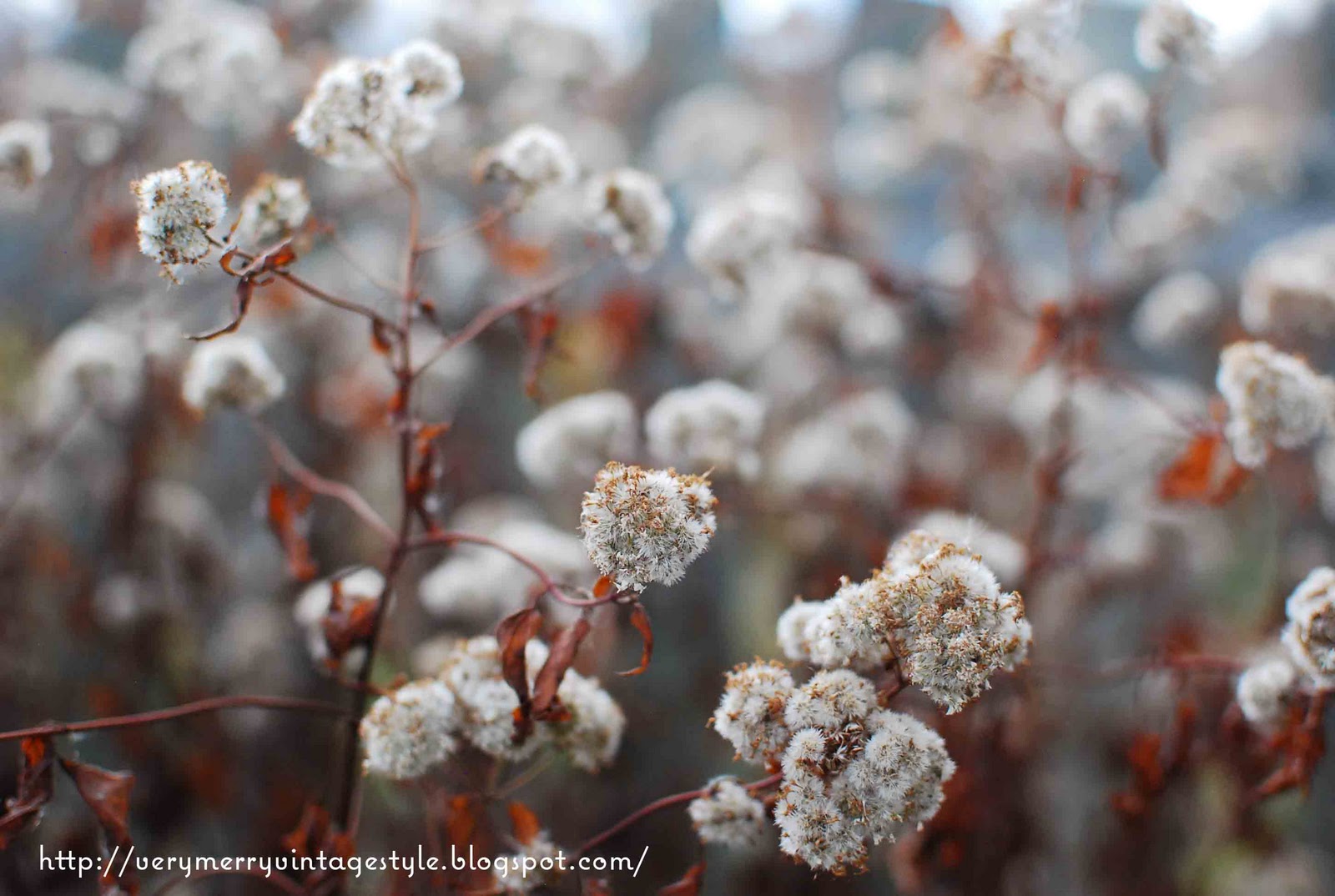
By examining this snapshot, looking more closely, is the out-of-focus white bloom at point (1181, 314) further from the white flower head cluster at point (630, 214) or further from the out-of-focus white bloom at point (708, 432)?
the white flower head cluster at point (630, 214)

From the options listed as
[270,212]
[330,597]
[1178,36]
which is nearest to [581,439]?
[330,597]

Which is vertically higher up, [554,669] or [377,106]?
[377,106]

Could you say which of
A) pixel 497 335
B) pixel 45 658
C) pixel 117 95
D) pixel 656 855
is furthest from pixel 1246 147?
pixel 45 658

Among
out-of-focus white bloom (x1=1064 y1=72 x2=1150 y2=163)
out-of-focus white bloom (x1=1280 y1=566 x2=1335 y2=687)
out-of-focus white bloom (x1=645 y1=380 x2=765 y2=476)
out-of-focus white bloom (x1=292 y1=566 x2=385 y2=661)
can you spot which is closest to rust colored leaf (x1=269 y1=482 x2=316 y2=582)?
out-of-focus white bloom (x1=292 y1=566 x2=385 y2=661)

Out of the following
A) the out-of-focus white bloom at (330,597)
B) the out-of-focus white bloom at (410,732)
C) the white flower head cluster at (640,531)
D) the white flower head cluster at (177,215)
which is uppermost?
the white flower head cluster at (177,215)

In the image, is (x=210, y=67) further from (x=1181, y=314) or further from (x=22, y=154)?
(x=1181, y=314)

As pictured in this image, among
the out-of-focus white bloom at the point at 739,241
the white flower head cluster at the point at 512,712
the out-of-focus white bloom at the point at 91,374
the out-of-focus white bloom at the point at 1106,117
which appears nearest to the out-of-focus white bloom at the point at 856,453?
the out-of-focus white bloom at the point at 739,241

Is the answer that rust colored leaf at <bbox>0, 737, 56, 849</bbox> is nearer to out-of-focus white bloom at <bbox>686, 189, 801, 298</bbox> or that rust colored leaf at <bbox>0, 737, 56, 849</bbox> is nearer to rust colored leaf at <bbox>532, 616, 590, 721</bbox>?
rust colored leaf at <bbox>532, 616, 590, 721</bbox>
